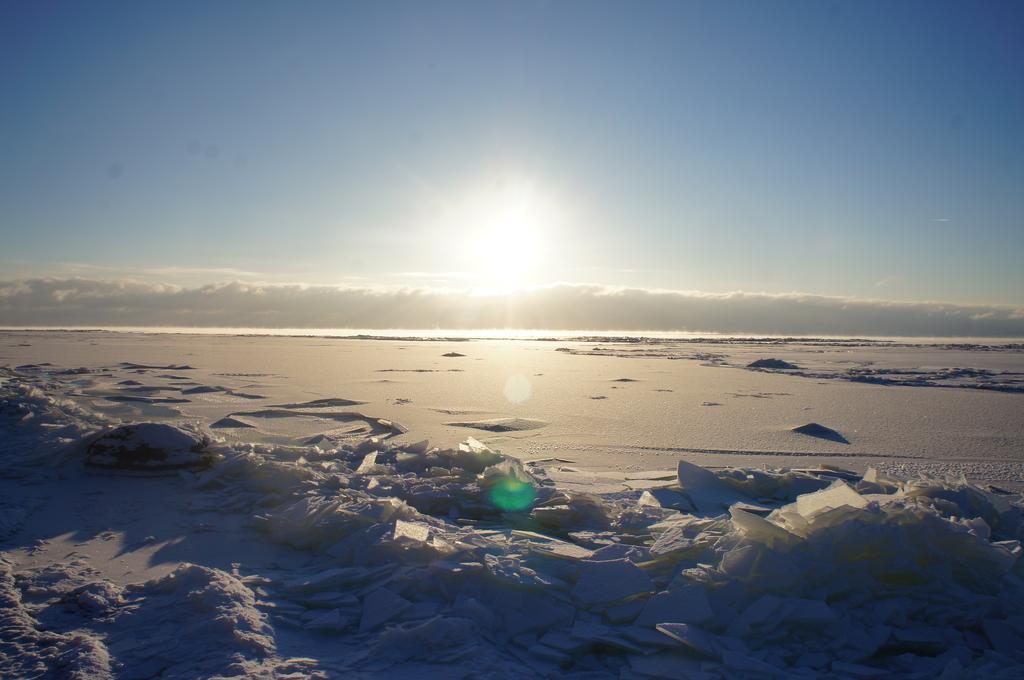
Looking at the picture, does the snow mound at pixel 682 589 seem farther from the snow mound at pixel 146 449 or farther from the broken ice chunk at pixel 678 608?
the snow mound at pixel 146 449

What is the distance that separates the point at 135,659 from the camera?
1841 mm

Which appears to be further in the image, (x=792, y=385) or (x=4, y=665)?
(x=792, y=385)

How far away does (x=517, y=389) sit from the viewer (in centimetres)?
931

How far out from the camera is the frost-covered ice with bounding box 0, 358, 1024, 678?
6.23 feet

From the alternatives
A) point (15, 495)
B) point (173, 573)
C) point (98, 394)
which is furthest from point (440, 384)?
point (173, 573)

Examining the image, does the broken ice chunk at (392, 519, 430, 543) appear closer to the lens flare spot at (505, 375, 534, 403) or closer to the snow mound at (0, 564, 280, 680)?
the snow mound at (0, 564, 280, 680)

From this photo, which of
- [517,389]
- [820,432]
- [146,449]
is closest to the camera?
[146,449]

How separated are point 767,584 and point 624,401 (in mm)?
5907

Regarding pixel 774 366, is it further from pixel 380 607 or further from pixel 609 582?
pixel 380 607

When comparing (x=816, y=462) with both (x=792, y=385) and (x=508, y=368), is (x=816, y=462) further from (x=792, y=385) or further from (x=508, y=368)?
(x=508, y=368)

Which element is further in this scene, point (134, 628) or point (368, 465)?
point (368, 465)

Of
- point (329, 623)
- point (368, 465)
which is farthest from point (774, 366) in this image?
point (329, 623)

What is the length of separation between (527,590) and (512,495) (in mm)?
1155

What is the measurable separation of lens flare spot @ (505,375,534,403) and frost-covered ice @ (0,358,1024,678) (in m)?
4.97
